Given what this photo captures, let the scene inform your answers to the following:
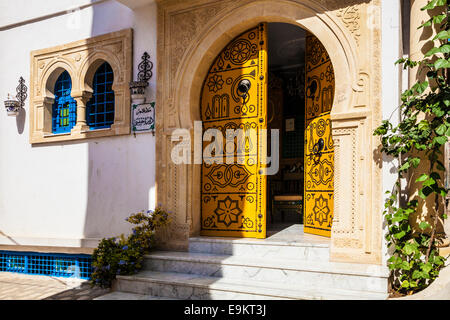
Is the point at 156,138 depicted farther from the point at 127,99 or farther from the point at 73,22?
the point at 73,22

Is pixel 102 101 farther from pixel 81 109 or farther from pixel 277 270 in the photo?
pixel 277 270

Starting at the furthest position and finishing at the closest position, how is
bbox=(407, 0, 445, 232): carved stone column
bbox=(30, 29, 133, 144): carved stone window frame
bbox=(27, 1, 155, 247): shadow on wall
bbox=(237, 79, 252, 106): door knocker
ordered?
bbox=(30, 29, 133, 144): carved stone window frame
bbox=(27, 1, 155, 247): shadow on wall
bbox=(237, 79, 252, 106): door knocker
bbox=(407, 0, 445, 232): carved stone column

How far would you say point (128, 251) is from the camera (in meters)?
5.25

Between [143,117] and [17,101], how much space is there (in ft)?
9.36

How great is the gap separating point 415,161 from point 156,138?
136 inches

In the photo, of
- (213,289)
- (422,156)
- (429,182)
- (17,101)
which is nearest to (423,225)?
(429,182)

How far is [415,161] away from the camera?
3938 millimetres

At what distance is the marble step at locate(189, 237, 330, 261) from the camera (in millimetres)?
4727

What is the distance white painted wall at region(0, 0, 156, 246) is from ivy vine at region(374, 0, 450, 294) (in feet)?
10.9

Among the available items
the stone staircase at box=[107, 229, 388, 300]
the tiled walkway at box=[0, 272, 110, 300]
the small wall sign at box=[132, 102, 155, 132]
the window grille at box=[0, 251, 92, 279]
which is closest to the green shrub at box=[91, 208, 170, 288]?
the stone staircase at box=[107, 229, 388, 300]

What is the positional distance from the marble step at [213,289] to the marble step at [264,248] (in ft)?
1.75

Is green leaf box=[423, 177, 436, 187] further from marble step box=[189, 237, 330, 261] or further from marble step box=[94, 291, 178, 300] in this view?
marble step box=[94, 291, 178, 300]

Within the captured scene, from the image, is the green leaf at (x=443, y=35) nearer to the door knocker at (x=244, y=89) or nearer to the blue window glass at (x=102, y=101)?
the door knocker at (x=244, y=89)
